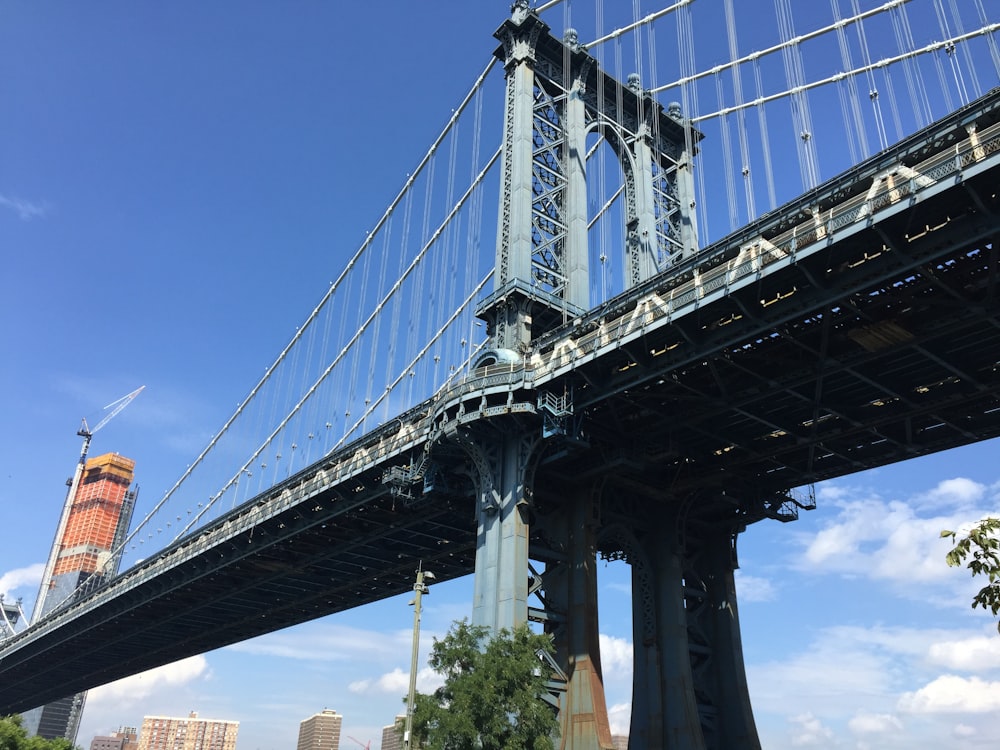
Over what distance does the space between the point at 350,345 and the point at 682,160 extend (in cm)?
4041

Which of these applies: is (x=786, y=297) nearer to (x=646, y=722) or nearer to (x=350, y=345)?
(x=646, y=722)

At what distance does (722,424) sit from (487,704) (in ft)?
61.4

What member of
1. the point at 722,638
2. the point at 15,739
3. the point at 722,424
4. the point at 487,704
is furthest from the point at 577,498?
the point at 15,739

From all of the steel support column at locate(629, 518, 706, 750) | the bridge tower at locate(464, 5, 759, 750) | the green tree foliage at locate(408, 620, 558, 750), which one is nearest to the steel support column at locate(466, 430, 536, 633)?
the bridge tower at locate(464, 5, 759, 750)

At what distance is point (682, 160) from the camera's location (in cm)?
5616

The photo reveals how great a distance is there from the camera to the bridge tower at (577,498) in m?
38.6

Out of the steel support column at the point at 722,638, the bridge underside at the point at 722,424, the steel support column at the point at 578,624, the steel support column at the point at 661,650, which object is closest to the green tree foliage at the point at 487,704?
the steel support column at the point at 578,624

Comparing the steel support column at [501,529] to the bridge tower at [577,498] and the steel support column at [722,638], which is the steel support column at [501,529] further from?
the steel support column at [722,638]

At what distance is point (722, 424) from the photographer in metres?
41.0

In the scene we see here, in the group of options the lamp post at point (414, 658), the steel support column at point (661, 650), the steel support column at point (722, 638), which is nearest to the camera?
the lamp post at point (414, 658)

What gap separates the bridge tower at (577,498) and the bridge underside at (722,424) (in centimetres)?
21

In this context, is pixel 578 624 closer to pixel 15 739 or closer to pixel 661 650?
pixel 661 650

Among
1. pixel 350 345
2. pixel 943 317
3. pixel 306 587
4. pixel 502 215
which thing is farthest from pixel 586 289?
pixel 306 587

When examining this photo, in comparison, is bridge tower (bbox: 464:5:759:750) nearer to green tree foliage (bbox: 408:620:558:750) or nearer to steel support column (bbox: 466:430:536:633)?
steel support column (bbox: 466:430:536:633)
